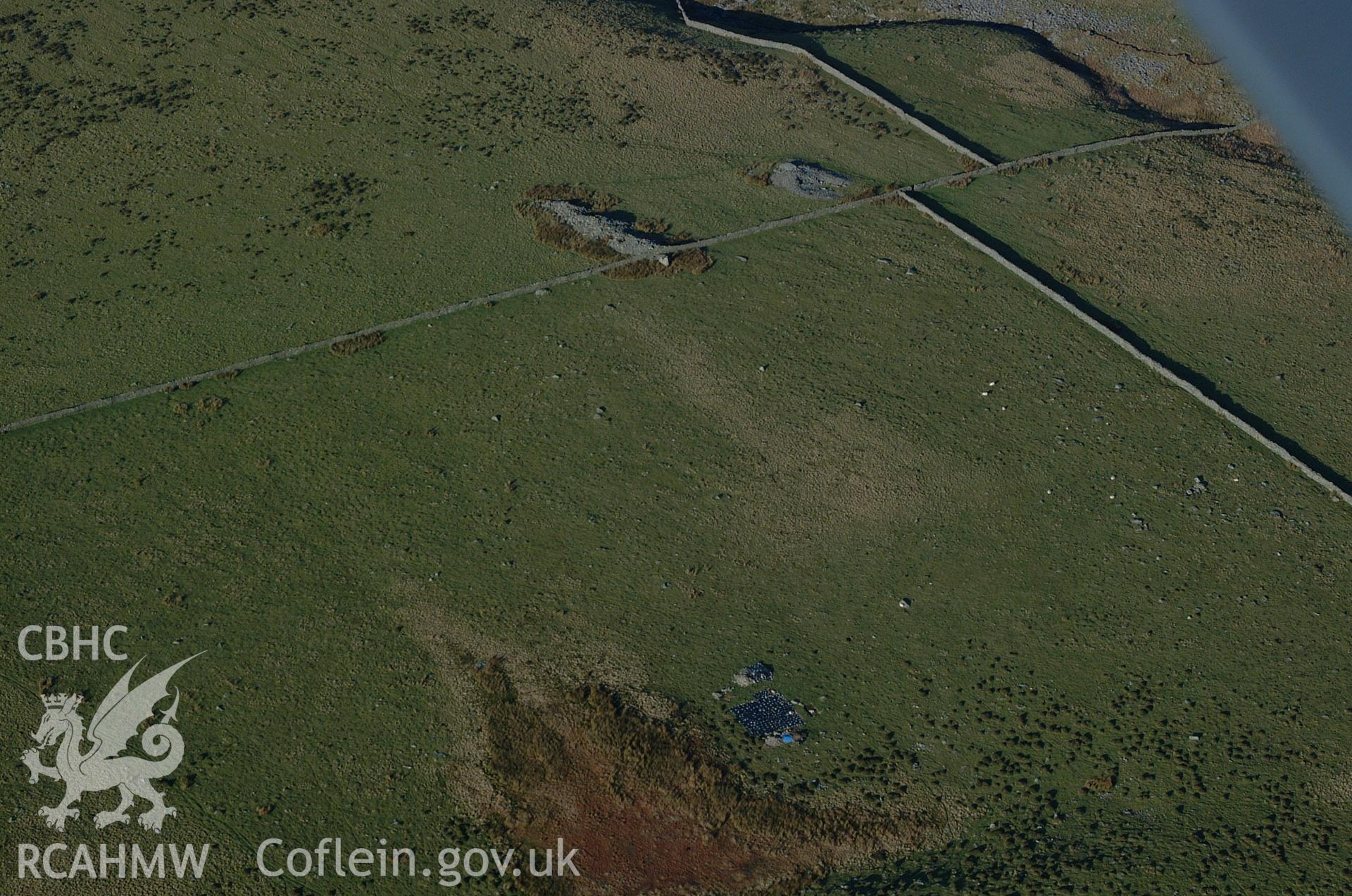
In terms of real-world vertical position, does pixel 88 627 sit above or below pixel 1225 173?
below

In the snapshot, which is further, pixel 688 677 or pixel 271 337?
pixel 271 337

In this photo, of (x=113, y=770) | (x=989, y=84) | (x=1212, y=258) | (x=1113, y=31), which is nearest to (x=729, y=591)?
(x=113, y=770)

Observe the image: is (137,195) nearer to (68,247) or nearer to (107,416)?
(68,247)

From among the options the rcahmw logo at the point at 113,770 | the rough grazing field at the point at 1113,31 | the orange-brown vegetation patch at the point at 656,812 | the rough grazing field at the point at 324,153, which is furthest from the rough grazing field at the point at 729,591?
the rough grazing field at the point at 1113,31

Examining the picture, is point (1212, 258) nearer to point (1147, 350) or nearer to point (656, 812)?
point (1147, 350)

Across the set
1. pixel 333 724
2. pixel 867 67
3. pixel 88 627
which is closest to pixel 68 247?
pixel 88 627
